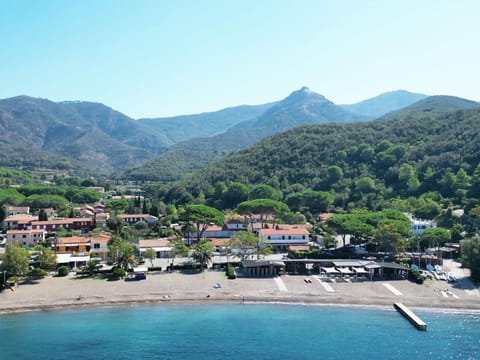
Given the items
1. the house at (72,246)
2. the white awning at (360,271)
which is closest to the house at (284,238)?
the white awning at (360,271)

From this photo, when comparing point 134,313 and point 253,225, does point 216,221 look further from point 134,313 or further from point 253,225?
point 134,313

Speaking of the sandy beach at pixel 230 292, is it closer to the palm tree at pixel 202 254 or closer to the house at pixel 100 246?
the palm tree at pixel 202 254

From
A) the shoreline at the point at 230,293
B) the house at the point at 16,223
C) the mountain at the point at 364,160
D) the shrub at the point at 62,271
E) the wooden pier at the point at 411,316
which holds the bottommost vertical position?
the wooden pier at the point at 411,316

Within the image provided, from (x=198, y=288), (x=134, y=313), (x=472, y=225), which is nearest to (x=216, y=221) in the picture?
(x=198, y=288)

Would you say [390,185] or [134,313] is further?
[390,185]

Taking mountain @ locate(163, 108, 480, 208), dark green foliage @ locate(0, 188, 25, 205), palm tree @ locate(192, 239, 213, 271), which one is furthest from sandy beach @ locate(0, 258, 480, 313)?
dark green foliage @ locate(0, 188, 25, 205)
